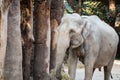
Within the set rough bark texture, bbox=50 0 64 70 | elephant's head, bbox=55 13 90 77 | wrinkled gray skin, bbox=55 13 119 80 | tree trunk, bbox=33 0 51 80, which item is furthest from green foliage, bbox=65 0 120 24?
elephant's head, bbox=55 13 90 77

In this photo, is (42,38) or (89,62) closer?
(89,62)

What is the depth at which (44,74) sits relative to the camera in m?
10.2


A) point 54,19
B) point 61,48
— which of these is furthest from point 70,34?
point 54,19

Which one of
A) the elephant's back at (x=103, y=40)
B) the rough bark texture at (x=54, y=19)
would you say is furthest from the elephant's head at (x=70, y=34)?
the rough bark texture at (x=54, y=19)

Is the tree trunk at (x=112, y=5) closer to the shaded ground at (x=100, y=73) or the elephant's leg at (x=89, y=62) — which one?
the shaded ground at (x=100, y=73)

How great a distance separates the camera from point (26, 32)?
32.3 ft

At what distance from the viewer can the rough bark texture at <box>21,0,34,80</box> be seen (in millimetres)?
9750

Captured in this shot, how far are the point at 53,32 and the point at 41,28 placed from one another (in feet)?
2.49

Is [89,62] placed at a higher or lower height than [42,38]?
lower

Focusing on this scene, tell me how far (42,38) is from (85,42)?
2.30 meters

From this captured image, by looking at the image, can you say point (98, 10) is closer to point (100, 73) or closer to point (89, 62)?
point (100, 73)

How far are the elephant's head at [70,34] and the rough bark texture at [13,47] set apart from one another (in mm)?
901

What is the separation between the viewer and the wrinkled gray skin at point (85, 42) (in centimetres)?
749

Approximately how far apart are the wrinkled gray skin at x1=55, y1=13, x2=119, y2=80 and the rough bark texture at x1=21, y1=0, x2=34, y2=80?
154cm
